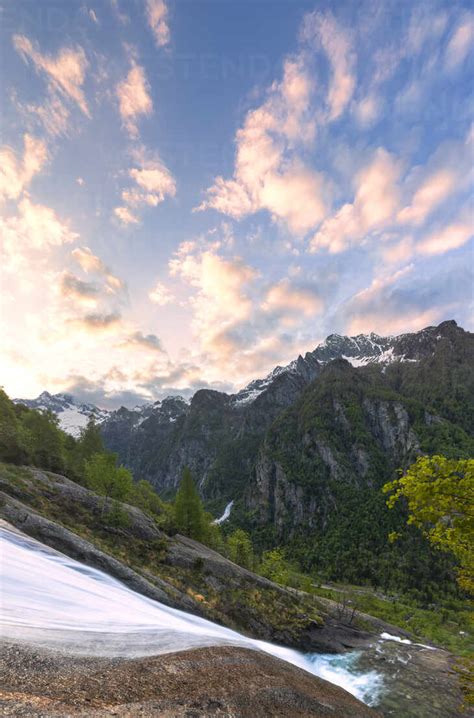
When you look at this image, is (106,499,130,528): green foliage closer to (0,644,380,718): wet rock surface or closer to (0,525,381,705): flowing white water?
(0,525,381,705): flowing white water

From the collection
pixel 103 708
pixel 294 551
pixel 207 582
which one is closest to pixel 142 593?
pixel 207 582

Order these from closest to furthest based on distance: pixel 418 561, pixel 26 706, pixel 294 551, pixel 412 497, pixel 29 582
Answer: pixel 26 706 < pixel 412 497 < pixel 29 582 < pixel 418 561 < pixel 294 551

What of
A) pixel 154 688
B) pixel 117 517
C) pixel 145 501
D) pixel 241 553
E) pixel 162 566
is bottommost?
pixel 241 553

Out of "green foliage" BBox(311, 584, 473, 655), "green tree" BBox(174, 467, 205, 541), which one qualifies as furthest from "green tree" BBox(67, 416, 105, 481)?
"green foliage" BBox(311, 584, 473, 655)

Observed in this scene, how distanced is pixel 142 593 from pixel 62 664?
16.7 meters

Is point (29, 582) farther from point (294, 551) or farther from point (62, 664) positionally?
point (294, 551)

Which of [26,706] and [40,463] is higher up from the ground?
[40,463]

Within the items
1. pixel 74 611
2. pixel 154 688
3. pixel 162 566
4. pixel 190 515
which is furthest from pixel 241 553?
pixel 154 688

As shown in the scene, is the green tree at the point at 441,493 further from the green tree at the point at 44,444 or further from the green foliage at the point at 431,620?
the green foliage at the point at 431,620

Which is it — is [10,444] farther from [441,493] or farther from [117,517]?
[441,493]

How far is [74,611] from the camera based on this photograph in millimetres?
12445

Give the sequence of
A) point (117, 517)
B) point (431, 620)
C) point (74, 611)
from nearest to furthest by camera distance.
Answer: point (74, 611), point (117, 517), point (431, 620)

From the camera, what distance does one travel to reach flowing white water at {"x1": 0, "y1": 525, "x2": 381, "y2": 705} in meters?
9.77

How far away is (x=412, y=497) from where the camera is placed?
24.3 feet
